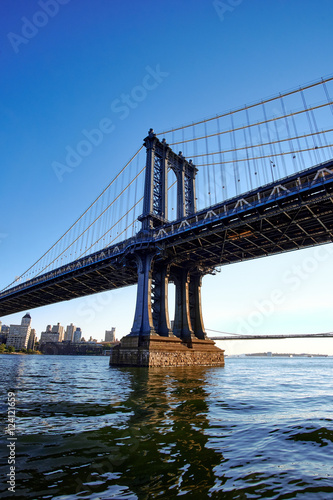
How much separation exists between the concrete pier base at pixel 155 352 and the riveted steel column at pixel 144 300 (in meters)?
1.23

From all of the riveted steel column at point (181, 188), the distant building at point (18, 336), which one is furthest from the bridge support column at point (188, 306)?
the distant building at point (18, 336)

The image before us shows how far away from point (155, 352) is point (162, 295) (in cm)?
925

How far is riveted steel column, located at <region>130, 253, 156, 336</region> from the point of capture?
3672cm

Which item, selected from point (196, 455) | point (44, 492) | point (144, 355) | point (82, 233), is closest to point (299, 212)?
point (144, 355)

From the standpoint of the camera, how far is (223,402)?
38.0 ft

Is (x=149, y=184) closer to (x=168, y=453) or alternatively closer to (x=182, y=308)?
(x=182, y=308)

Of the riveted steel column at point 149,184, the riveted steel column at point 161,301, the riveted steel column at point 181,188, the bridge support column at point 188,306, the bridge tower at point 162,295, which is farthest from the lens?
the riveted steel column at point 181,188

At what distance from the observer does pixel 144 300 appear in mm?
38312

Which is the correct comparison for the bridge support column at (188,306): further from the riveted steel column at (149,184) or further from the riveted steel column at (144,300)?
the riveted steel column at (149,184)

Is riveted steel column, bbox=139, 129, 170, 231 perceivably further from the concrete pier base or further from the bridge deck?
the concrete pier base

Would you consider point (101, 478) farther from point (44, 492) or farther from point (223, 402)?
point (223, 402)

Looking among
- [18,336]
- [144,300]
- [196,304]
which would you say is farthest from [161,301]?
[18,336]

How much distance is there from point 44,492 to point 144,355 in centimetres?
3159

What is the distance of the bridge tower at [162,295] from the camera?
118ft
